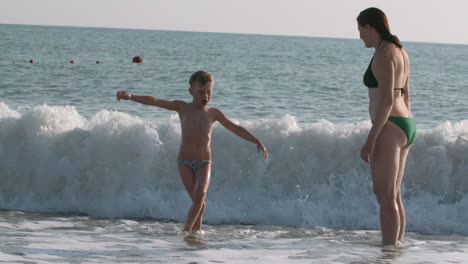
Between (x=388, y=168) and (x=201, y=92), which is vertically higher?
(x=201, y=92)

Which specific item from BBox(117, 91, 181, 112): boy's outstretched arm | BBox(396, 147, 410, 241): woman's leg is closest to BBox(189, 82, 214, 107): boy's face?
BBox(117, 91, 181, 112): boy's outstretched arm

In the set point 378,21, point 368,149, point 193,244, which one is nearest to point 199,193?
point 193,244

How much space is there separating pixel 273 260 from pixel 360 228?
263 centimetres

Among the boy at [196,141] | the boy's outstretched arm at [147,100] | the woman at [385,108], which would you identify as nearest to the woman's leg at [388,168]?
the woman at [385,108]

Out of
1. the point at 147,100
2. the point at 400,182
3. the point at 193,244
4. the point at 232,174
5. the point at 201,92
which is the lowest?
the point at 193,244

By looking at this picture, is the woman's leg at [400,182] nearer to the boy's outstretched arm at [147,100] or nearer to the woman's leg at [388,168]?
the woman's leg at [388,168]

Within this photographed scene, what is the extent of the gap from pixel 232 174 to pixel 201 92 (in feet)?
10.8

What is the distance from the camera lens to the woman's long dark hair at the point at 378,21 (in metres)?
5.48

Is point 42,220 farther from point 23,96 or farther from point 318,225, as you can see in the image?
point 23,96

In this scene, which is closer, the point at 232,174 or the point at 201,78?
the point at 201,78

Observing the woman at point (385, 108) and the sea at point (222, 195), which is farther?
the sea at point (222, 195)

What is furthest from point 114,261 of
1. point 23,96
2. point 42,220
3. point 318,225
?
point 23,96

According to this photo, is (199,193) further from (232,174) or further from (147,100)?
(232,174)

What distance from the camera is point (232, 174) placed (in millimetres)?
9469
